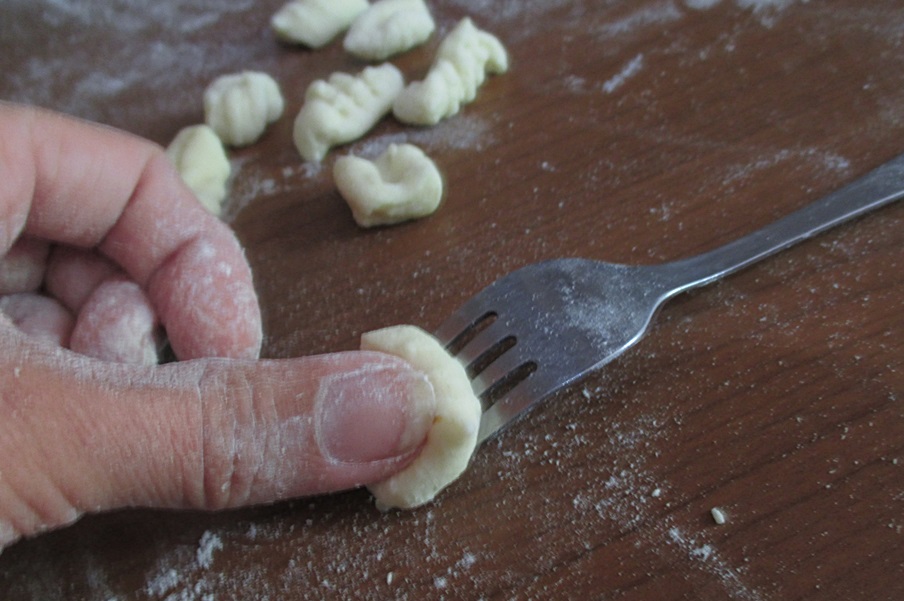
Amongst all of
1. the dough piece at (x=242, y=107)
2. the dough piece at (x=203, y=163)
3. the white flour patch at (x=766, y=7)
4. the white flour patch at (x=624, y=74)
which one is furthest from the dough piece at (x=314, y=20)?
the white flour patch at (x=766, y=7)

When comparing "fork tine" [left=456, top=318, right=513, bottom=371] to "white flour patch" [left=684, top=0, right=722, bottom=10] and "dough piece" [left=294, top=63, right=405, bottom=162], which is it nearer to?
"dough piece" [left=294, top=63, right=405, bottom=162]

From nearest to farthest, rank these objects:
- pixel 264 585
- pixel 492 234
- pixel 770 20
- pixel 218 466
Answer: pixel 218 466, pixel 264 585, pixel 492 234, pixel 770 20

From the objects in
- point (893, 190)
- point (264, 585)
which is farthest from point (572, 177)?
point (264, 585)

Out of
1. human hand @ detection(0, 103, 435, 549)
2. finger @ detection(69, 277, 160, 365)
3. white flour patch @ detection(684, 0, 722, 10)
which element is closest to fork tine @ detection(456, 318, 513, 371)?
human hand @ detection(0, 103, 435, 549)

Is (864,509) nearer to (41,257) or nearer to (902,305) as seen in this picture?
(902,305)

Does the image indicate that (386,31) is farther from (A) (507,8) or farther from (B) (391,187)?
(B) (391,187)

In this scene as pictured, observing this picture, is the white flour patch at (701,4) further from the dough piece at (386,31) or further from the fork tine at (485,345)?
the fork tine at (485,345)
